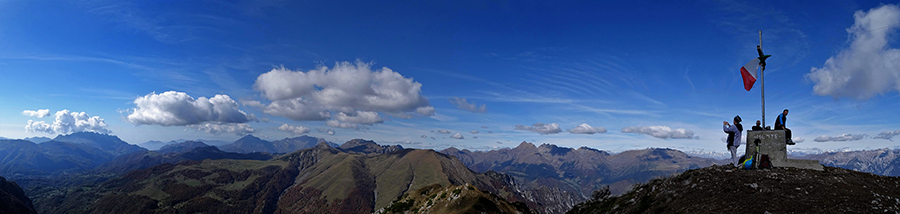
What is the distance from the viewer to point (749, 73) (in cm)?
2892

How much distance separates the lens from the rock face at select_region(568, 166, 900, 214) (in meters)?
18.6

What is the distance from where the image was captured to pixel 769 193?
814 inches

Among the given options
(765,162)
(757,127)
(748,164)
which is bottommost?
(748,164)

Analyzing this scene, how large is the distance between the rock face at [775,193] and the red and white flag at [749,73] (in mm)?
7540

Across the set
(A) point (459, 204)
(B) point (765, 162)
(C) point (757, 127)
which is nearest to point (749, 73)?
(C) point (757, 127)

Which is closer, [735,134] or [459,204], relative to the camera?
[735,134]

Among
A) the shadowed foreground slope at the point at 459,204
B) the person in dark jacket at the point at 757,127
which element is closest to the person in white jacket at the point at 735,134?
the person in dark jacket at the point at 757,127

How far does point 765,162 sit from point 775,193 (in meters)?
8.93

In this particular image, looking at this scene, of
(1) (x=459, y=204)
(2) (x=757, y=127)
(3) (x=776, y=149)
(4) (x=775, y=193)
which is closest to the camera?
(4) (x=775, y=193)

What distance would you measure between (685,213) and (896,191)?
1312 cm

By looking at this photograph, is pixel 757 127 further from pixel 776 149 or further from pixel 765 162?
pixel 765 162

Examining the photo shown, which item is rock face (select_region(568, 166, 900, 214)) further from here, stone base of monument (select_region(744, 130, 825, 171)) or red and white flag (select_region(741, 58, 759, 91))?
red and white flag (select_region(741, 58, 759, 91))

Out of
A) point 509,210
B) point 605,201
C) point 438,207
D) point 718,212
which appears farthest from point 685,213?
point 438,207

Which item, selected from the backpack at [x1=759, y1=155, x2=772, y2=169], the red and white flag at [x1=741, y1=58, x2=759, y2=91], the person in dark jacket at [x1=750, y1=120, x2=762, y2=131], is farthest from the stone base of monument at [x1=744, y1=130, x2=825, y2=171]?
the red and white flag at [x1=741, y1=58, x2=759, y2=91]
